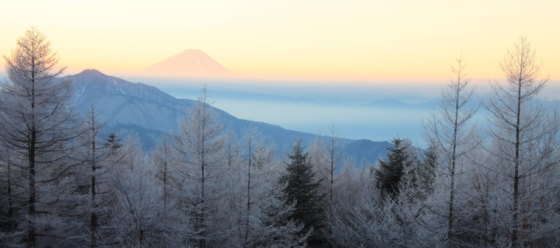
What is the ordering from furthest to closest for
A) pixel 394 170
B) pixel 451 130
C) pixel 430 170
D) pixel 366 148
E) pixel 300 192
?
pixel 366 148 < pixel 394 170 < pixel 430 170 < pixel 300 192 < pixel 451 130

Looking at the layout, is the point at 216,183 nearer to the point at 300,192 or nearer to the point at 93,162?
the point at 300,192

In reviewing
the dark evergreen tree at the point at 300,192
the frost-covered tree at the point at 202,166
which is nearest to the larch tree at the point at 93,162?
the frost-covered tree at the point at 202,166

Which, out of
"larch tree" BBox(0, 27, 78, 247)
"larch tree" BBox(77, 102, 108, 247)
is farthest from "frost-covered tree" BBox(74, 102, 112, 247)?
"larch tree" BBox(0, 27, 78, 247)

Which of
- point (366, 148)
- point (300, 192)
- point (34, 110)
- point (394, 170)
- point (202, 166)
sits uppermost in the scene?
point (34, 110)

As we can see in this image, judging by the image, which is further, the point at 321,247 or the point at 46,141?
the point at 321,247

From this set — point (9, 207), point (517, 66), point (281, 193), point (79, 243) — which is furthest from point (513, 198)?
point (9, 207)

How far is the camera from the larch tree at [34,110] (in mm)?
14203

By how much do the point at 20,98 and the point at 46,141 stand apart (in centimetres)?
227

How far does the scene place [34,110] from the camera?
14117 mm

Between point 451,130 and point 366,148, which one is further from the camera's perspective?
point 366,148

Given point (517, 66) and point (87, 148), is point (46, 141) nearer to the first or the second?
point (87, 148)

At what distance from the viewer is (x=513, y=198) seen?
1201 cm

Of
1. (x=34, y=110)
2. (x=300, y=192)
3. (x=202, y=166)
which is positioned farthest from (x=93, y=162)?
(x=300, y=192)

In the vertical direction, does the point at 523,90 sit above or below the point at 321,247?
above
